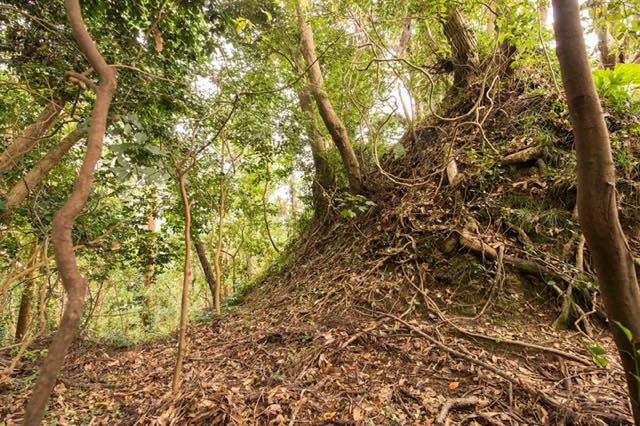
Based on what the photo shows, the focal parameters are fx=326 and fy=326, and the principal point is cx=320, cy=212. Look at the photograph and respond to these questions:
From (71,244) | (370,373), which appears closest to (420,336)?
(370,373)

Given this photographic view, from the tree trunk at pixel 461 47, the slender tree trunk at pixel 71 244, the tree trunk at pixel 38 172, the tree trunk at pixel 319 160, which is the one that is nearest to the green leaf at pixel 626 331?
the slender tree trunk at pixel 71 244

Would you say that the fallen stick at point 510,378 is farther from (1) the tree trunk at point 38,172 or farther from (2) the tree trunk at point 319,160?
(1) the tree trunk at point 38,172

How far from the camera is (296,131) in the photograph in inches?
265

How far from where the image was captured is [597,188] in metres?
1.39

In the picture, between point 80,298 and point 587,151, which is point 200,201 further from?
point 587,151

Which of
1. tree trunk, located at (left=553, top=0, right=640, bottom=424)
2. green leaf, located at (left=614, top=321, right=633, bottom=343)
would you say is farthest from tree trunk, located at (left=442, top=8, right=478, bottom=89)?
green leaf, located at (left=614, top=321, right=633, bottom=343)

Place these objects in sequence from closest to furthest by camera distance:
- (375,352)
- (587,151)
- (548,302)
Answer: (587,151) < (375,352) < (548,302)

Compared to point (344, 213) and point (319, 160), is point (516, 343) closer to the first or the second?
point (344, 213)

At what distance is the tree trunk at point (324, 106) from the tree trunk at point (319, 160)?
979mm

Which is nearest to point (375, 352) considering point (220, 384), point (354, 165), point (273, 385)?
point (273, 385)

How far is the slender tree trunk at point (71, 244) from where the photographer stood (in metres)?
0.93

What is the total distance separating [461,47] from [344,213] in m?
4.42

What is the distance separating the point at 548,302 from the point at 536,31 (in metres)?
3.09

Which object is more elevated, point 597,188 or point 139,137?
point 139,137
